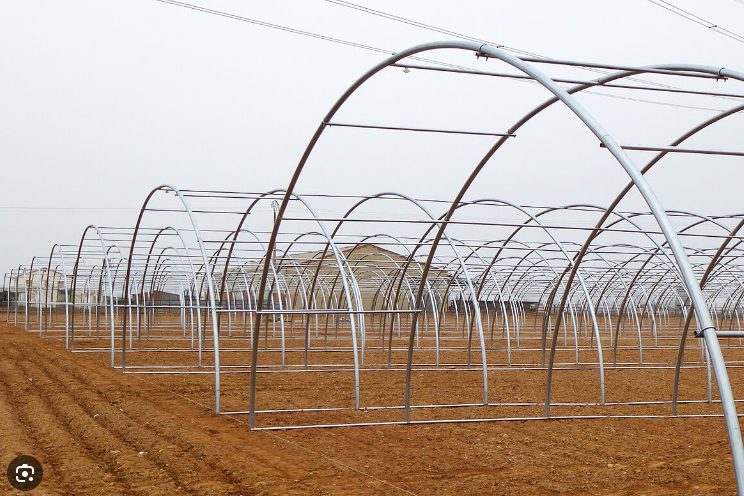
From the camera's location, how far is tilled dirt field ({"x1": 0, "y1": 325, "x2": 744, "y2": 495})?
24.2 feet

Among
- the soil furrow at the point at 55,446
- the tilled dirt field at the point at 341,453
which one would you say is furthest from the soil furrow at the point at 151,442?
the soil furrow at the point at 55,446

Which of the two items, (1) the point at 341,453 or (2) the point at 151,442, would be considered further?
(2) the point at 151,442

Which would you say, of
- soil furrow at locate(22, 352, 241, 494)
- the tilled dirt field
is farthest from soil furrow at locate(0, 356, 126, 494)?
soil furrow at locate(22, 352, 241, 494)

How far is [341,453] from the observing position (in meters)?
8.77

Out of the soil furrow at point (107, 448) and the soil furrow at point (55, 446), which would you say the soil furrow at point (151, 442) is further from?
the soil furrow at point (55, 446)

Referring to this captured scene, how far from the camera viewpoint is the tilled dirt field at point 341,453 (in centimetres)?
739

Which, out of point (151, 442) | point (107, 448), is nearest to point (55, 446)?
point (107, 448)

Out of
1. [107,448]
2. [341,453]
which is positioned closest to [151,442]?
[107,448]

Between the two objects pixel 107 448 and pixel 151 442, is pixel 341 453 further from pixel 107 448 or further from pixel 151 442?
pixel 107 448

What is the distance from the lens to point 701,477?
25.7ft

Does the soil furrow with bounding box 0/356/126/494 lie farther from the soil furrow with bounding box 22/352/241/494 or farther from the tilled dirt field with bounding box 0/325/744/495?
the soil furrow with bounding box 22/352/241/494

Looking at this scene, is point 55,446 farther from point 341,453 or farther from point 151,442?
point 341,453

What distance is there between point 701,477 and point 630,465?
718 mm

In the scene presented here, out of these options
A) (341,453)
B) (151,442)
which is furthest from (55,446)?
(341,453)
